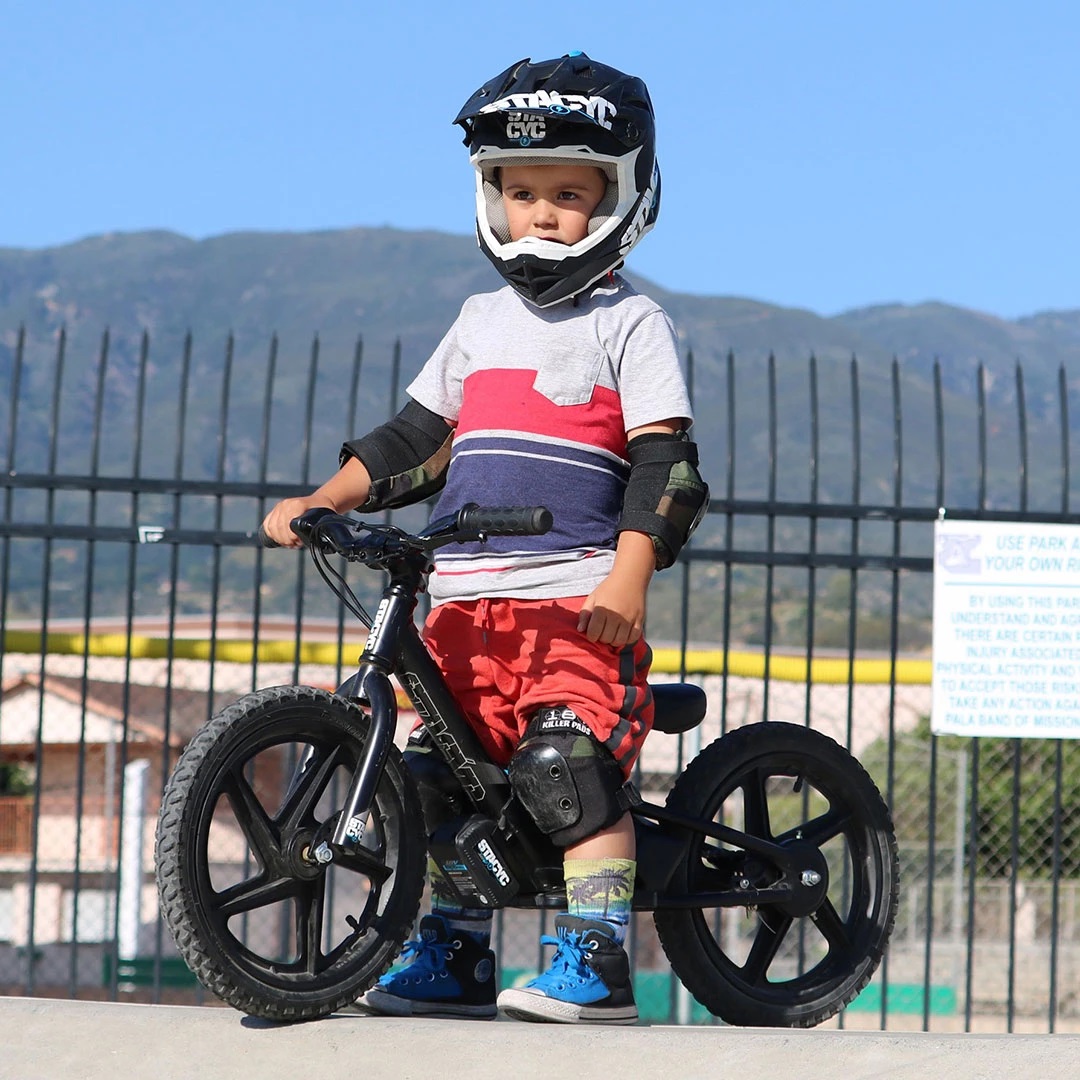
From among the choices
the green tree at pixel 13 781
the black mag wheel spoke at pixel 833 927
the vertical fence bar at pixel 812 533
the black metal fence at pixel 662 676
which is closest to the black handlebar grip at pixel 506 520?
the black mag wheel spoke at pixel 833 927

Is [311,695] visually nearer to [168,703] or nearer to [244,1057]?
[244,1057]

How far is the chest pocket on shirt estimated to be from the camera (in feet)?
9.67

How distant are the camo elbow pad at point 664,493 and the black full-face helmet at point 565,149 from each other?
0.35m

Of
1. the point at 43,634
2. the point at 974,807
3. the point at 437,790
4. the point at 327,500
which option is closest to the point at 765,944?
the point at 437,790

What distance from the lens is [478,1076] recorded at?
2.44 m

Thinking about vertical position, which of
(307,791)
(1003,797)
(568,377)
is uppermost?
(568,377)

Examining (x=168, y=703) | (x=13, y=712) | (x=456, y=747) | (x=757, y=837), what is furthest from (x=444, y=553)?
(x=13, y=712)

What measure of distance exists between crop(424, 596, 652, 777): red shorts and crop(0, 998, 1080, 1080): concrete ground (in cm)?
54

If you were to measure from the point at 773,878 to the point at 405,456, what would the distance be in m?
1.13

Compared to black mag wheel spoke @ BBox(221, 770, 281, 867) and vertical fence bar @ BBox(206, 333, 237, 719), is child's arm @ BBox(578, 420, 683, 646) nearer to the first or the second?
black mag wheel spoke @ BBox(221, 770, 281, 867)

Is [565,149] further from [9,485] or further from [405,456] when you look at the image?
[9,485]

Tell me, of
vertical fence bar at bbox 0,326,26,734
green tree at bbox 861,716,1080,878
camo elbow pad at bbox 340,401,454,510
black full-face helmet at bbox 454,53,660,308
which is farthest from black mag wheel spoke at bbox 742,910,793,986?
green tree at bbox 861,716,1080,878

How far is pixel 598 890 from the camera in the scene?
2773 millimetres

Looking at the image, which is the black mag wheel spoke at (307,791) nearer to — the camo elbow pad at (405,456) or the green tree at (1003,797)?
the camo elbow pad at (405,456)
